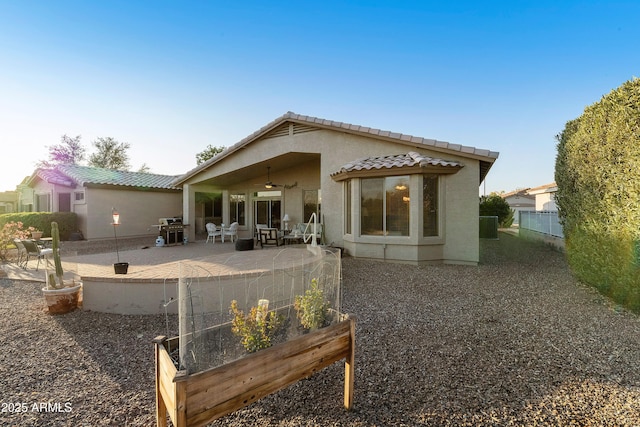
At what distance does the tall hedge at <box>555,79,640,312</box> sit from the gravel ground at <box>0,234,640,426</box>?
64cm

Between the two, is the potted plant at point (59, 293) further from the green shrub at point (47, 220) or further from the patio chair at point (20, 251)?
the green shrub at point (47, 220)

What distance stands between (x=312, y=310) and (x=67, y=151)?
48699 mm

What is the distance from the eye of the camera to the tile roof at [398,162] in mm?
8391

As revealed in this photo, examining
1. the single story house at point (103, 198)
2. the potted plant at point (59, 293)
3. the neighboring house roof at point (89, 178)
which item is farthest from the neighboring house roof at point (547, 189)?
the single story house at point (103, 198)

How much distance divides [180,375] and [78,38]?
11.8 metres

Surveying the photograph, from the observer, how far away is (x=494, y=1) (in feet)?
29.6

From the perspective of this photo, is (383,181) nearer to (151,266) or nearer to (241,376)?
(151,266)

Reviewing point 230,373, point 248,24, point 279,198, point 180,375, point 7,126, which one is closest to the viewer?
point 180,375

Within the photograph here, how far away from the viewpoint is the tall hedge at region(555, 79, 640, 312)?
513cm

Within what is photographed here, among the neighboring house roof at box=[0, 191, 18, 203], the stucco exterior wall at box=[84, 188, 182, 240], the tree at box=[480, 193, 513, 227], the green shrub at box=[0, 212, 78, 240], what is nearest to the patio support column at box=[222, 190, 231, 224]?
the stucco exterior wall at box=[84, 188, 182, 240]

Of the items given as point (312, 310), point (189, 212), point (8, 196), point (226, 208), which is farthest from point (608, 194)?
point (8, 196)

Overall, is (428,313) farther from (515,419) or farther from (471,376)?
(515,419)

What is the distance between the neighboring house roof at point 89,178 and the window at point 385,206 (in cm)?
1064

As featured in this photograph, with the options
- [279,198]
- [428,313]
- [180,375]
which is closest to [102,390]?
[180,375]
